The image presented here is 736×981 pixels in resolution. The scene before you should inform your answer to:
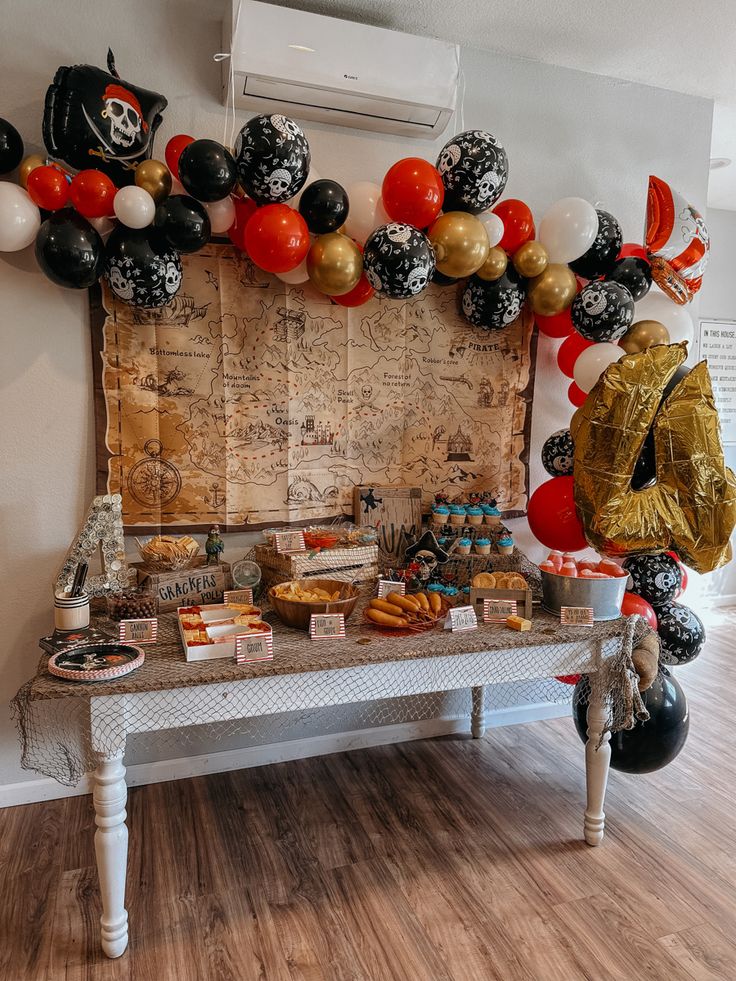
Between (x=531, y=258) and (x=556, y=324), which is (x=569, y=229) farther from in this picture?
(x=556, y=324)

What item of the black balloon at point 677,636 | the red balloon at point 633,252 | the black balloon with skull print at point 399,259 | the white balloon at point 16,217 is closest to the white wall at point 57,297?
the white balloon at point 16,217

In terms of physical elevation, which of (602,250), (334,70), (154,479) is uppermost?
(334,70)

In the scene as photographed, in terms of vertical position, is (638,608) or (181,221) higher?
(181,221)

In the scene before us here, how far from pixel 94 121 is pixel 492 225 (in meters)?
1.25

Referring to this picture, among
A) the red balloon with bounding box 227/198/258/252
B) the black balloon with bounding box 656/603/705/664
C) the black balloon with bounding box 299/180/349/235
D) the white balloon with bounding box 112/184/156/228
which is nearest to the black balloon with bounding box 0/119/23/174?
the white balloon with bounding box 112/184/156/228

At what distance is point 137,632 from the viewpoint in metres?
1.85

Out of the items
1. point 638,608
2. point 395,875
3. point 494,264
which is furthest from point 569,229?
point 395,875

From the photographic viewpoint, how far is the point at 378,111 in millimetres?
2293

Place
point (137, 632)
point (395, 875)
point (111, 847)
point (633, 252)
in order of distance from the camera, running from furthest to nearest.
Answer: point (633, 252) < point (395, 875) < point (137, 632) < point (111, 847)

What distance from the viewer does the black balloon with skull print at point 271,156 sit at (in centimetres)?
188

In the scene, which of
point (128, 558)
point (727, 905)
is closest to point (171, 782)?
point (128, 558)

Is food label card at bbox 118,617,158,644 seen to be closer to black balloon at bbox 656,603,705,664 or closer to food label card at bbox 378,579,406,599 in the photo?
food label card at bbox 378,579,406,599

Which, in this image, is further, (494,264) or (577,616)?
(494,264)

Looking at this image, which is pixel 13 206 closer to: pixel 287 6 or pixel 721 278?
pixel 287 6
